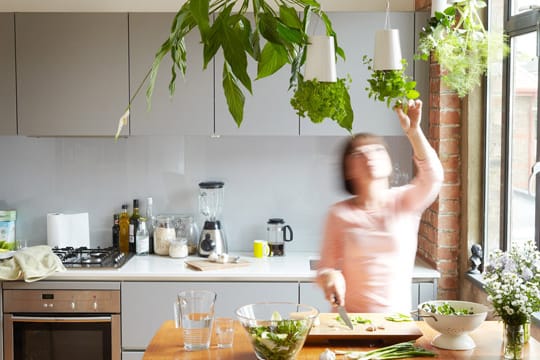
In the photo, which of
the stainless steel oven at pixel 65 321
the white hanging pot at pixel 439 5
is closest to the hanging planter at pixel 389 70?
the white hanging pot at pixel 439 5

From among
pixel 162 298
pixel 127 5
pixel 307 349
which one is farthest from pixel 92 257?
pixel 307 349

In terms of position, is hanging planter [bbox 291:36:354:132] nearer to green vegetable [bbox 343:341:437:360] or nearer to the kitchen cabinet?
green vegetable [bbox 343:341:437:360]

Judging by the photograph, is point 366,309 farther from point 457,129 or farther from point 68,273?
point 68,273

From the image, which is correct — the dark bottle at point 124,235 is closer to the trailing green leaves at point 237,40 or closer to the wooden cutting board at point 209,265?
the wooden cutting board at point 209,265

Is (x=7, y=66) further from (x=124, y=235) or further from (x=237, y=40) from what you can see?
(x=237, y=40)

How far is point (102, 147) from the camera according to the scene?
15.3 ft

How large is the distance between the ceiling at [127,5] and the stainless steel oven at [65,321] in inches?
67.4

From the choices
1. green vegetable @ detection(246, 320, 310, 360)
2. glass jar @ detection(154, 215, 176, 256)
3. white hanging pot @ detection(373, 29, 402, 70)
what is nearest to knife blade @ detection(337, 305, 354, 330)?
green vegetable @ detection(246, 320, 310, 360)

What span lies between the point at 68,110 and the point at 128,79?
1.24 ft

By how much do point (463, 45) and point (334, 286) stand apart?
1.56 m

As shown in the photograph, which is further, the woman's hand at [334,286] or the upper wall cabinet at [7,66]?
the upper wall cabinet at [7,66]

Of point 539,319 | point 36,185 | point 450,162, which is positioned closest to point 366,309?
point 539,319

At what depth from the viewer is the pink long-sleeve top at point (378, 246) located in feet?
9.91

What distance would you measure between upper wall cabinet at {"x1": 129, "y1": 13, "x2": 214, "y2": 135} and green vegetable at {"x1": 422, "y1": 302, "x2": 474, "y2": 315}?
2.04 meters
